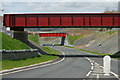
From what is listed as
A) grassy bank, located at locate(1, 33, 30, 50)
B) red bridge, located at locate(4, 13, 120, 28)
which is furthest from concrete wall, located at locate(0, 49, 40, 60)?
red bridge, located at locate(4, 13, 120, 28)

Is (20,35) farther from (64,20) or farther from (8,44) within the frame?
(8,44)

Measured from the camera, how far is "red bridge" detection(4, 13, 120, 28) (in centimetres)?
4006

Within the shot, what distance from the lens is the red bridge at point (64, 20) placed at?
40.1 m

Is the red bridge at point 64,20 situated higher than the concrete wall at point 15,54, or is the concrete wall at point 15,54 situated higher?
the red bridge at point 64,20

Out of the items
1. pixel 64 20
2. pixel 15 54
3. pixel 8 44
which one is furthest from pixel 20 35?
pixel 15 54

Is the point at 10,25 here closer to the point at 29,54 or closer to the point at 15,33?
the point at 15,33

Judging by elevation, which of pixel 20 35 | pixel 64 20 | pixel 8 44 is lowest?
pixel 8 44

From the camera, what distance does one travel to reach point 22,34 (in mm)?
42281

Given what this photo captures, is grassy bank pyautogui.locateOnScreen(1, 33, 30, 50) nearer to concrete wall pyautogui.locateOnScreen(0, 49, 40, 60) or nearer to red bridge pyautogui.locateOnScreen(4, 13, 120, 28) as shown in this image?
concrete wall pyautogui.locateOnScreen(0, 49, 40, 60)

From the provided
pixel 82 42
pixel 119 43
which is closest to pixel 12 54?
pixel 119 43

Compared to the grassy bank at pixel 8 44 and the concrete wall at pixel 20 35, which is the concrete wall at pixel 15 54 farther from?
the concrete wall at pixel 20 35

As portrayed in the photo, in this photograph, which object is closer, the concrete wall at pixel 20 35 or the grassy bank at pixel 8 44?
the grassy bank at pixel 8 44

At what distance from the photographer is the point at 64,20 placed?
40.2 meters

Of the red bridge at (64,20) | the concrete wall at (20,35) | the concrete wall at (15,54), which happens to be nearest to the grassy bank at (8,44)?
the concrete wall at (15,54)
